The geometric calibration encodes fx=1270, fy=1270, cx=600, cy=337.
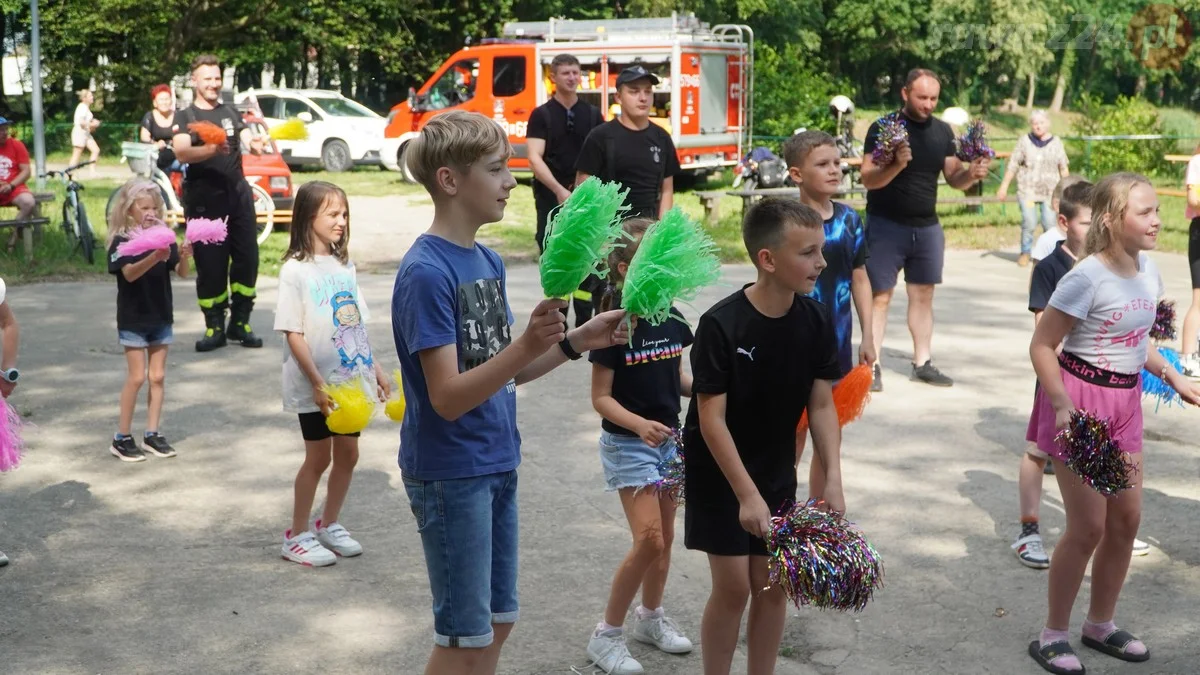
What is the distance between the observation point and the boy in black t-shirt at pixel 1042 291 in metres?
5.52

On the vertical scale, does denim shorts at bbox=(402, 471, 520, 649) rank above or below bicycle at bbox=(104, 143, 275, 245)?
below

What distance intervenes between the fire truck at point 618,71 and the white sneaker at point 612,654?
19.7 meters

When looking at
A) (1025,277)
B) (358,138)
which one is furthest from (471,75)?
(1025,277)

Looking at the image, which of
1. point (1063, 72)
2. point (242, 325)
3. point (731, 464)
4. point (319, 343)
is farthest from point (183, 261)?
point (1063, 72)

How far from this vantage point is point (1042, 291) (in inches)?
220

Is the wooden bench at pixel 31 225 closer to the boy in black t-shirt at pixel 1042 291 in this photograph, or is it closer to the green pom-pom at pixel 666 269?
the boy in black t-shirt at pixel 1042 291

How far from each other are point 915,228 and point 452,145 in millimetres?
6177

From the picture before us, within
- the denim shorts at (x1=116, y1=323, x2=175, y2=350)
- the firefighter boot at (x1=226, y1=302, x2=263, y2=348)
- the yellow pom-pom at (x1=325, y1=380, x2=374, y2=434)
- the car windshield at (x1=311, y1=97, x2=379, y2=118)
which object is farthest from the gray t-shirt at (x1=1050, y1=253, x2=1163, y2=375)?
the car windshield at (x1=311, y1=97, x2=379, y2=118)

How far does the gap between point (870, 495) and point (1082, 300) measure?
229 cm

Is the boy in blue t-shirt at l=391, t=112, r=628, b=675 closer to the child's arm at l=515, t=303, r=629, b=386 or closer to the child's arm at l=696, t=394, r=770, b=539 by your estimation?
the child's arm at l=515, t=303, r=629, b=386

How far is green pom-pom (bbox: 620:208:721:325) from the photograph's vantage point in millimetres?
3203

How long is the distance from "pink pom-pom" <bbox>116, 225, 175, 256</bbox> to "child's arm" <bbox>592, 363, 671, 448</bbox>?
336 cm

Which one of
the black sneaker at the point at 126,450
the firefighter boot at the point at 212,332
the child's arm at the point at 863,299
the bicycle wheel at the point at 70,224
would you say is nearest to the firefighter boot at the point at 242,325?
the firefighter boot at the point at 212,332

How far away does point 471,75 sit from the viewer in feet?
84.6
